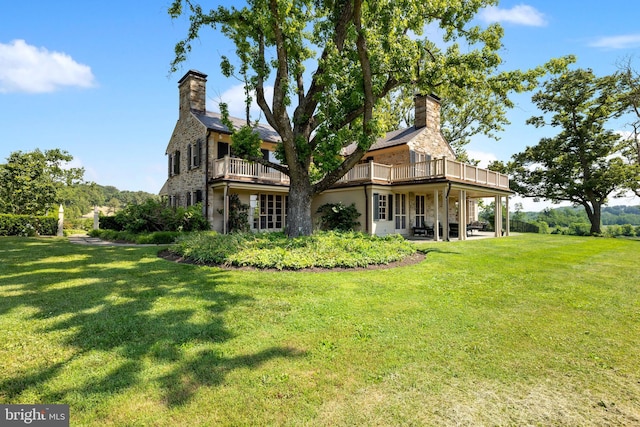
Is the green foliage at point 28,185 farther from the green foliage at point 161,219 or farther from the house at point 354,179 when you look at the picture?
the green foliage at point 161,219

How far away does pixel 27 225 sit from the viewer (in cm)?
1720

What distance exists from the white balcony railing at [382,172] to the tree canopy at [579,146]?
14.1 metres

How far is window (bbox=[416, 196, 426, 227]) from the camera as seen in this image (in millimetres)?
19625

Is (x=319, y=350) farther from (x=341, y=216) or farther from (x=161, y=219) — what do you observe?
(x=161, y=219)

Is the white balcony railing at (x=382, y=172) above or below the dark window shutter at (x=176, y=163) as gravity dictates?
below

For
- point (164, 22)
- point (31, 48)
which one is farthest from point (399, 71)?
point (31, 48)

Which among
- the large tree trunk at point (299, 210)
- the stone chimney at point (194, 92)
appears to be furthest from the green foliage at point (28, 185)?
the large tree trunk at point (299, 210)

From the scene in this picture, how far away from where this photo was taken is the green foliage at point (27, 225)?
16.6m

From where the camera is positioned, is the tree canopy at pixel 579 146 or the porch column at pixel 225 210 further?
the tree canopy at pixel 579 146

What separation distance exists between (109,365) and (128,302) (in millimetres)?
2021

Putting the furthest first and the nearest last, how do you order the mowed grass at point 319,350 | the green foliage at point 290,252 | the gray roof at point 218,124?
the gray roof at point 218,124 < the green foliage at point 290,252 < the mowed grass at point 319,350

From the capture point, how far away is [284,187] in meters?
16.9

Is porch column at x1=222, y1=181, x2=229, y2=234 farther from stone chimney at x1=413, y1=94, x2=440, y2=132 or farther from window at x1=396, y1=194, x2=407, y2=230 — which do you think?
stone chimney at x1=413, y1=94, x2=440, y2=132

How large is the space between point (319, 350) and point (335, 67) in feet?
28.8
